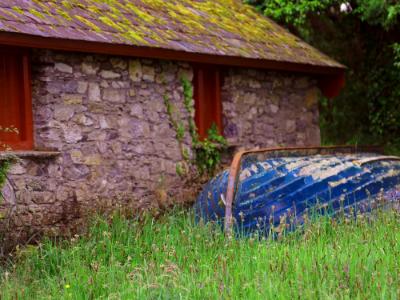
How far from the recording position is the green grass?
6473 millimetres

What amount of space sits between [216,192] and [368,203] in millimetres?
1892

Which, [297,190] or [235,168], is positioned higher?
[235,168]

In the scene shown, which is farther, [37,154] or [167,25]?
[167,25]

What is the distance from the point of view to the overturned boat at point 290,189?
31.5 ft

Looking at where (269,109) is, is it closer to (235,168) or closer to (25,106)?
(235,168)

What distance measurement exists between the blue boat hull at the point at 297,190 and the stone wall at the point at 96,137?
1147 mm

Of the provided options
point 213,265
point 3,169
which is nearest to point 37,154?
point 3,169

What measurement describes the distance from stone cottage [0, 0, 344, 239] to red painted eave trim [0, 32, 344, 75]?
2 centimetres

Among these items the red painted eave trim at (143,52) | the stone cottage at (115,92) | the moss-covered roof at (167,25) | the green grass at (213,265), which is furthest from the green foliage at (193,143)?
the green grass at (213,265)

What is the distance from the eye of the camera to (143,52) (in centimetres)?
1081

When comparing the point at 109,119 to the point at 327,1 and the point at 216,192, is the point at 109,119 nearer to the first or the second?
the point at 216,192

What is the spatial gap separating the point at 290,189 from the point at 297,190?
8 centimetres

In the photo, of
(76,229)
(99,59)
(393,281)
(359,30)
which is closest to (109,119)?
(99,59)

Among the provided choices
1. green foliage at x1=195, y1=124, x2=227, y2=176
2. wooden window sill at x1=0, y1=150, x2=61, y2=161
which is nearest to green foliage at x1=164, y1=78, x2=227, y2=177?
green foliage at x1=195, y1=124, x2=227, y2=176
